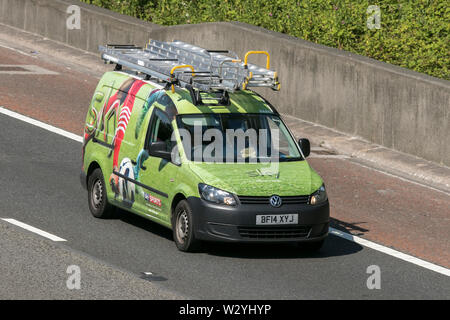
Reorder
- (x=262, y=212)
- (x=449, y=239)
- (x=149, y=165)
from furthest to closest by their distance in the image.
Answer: (x=449, y=239)
(x=149, y=165)
(x=262, y=212)

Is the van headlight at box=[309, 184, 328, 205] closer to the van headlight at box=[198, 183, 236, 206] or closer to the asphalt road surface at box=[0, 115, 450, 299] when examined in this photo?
the asphalt road surface at box=[0, 115, 450, 299]

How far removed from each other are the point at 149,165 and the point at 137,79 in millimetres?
1496

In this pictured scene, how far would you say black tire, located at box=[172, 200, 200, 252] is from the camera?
13.9m

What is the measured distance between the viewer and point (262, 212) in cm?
1370

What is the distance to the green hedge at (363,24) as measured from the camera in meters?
21.5

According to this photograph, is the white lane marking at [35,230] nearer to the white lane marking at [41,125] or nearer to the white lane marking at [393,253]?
the white lane marking at [393,253]

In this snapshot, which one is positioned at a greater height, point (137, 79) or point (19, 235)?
point (137, 79)

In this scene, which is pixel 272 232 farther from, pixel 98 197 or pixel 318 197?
pixel 98 197

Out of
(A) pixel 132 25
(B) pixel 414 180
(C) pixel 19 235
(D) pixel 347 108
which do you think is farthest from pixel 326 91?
(C) pixel 19 235

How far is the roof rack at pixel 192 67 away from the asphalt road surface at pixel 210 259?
199 centimetres

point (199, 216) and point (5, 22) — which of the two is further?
point (5, 22)

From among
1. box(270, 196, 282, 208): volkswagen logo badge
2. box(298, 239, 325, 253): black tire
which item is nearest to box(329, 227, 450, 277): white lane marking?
box(298, 239, 325, 253): black tire

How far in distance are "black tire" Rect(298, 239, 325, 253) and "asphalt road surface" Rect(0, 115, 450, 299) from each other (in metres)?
0.09

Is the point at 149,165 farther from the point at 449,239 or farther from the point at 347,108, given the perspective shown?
the point at 347,108
